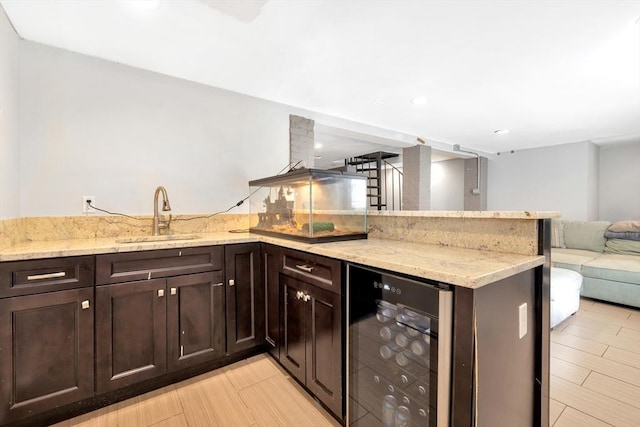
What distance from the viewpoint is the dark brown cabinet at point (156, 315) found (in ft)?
5.12

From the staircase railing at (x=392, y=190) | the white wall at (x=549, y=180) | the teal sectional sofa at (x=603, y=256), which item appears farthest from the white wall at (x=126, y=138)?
the white wall at (x=549, y=180)

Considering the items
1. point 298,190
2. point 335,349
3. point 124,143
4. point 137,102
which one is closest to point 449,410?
point 335,349

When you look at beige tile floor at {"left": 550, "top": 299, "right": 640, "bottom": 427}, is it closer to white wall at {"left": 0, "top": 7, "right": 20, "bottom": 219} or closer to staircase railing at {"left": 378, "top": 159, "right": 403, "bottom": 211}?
white wall at {"left": 0, "top": 7, "right": 20, "bottom": 219}

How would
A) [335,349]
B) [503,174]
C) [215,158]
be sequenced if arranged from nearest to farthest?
1. [335,349]
2. [215,158]
3. [503,174]

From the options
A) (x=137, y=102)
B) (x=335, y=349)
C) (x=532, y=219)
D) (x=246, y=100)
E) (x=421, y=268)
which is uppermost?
(x=246, y=100)

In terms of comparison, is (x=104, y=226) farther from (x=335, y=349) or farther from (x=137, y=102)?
(x=335, y=349)

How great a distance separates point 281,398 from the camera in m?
1.65

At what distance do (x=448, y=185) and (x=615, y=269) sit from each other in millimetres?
3731

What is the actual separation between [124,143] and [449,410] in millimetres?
2595

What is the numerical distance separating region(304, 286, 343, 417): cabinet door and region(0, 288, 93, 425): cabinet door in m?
1.18

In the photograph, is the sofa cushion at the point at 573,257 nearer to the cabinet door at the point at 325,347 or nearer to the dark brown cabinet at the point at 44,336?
the cabinet door at the point at 325,347

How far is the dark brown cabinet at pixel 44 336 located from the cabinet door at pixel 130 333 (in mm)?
52

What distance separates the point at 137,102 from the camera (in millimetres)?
2230

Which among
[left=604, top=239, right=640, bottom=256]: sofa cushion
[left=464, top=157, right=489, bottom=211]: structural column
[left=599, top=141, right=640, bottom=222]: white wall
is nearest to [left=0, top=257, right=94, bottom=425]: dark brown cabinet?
[left=604, top=239, right=640, bottom=256]: sofa cushion
